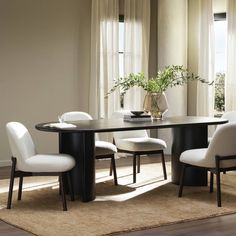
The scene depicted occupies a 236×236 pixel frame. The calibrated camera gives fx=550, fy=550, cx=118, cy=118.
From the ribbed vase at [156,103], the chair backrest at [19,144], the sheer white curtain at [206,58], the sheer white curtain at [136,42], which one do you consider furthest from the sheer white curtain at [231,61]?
the chair backrest at [19,144]

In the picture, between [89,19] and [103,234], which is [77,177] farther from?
Result: [89,19]

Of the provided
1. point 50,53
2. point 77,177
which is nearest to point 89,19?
point 50,53

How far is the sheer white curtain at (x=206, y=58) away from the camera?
7.81 m

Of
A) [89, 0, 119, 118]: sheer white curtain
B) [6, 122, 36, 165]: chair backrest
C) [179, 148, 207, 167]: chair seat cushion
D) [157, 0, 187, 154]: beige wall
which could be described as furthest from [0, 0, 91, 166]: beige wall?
[179, 148, 207, 167]: chair seat cushion

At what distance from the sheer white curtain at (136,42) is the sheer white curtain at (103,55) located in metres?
0.20

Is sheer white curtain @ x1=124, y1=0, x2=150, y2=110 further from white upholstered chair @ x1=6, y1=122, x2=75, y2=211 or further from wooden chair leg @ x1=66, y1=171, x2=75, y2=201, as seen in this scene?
white upholstered chair @ x1=6, y1=122, x2=75, y2=211

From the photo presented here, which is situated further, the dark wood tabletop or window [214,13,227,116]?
window [214,13,227,116]

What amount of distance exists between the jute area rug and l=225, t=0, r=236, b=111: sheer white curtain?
1.86 metres

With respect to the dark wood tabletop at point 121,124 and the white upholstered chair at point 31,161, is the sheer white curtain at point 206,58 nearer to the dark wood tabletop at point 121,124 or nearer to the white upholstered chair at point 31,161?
the dark wood tabletop at point 121,124

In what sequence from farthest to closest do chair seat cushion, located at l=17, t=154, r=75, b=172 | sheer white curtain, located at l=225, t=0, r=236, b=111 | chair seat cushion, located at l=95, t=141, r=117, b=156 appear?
sheer white curtain, located at l=225, t=0, r=236, b=111 → chair seat cushion, located at l=95, t=141, r=117, b=156 → chair seat cushion, located at l=17, t=154, r=75, b=172

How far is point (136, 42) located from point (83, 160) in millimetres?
3404

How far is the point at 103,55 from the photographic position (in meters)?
7.66

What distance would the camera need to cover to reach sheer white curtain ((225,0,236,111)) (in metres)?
7.53

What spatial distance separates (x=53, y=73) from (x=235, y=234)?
4.11 meters
